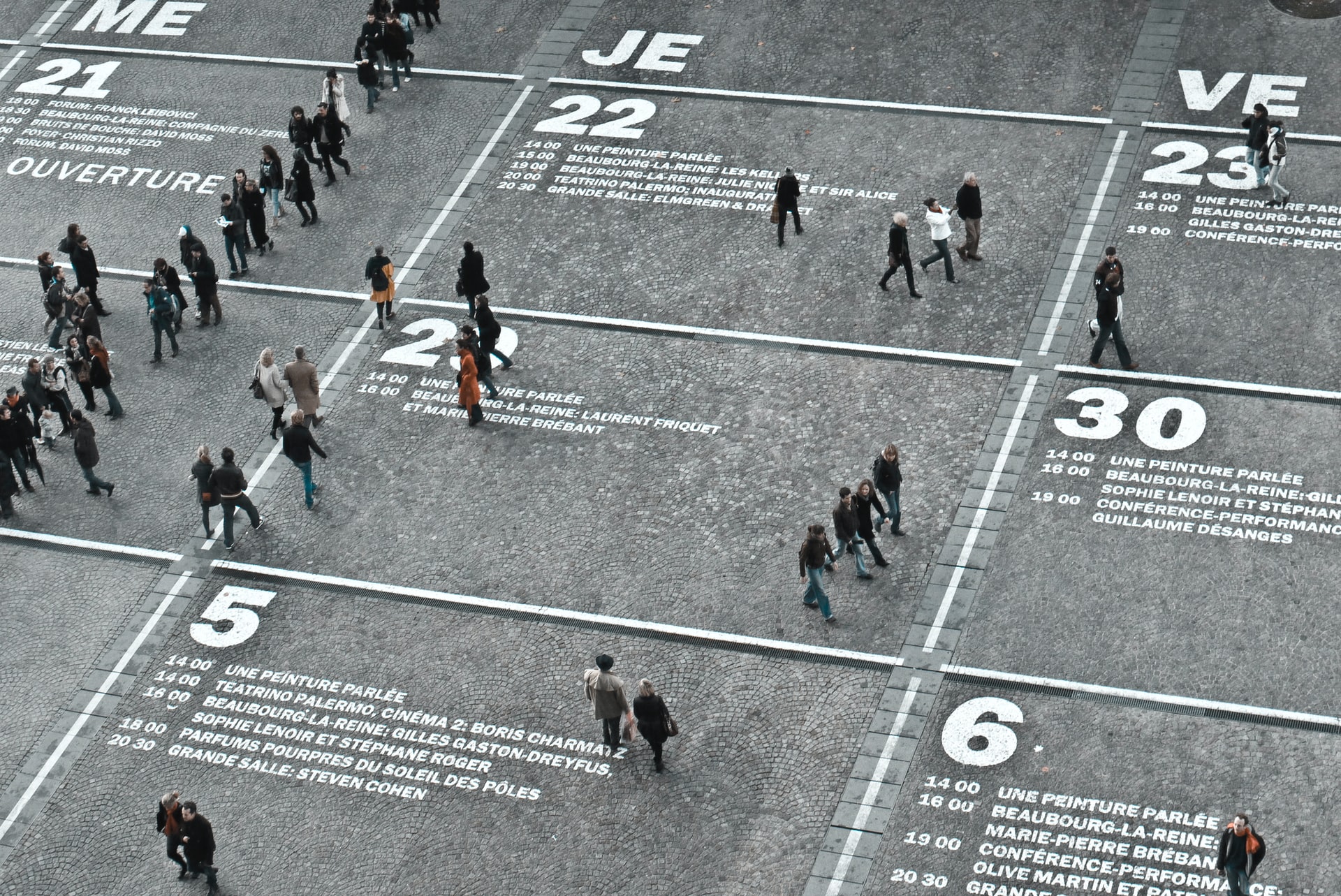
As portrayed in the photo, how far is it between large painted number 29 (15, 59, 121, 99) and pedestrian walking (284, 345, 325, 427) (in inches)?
480

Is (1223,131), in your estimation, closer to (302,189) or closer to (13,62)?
(302,189)

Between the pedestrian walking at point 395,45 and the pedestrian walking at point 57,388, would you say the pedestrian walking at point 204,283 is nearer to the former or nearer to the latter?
the pedestrian walking at point 57,388

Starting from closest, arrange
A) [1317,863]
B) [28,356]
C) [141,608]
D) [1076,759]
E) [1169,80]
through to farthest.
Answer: [1317,863], [1076,759], [141,608], [28,356], [1169,80]

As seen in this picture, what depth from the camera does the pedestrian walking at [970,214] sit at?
1273 inches

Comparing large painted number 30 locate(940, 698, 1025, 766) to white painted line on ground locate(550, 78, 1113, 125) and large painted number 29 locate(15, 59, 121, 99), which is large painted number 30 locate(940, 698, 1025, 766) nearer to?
white painted line on ground locate(550, 78, 1113, 125)

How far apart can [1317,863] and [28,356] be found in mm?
21394

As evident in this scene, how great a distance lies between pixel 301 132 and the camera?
36.4 m

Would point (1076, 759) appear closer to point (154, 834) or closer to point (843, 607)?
point (843, 607)

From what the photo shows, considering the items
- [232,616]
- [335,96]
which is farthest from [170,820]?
[335,96]

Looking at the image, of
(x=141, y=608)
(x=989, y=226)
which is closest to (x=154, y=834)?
(x=141, y=608)

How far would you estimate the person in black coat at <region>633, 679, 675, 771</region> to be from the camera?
79.9ft

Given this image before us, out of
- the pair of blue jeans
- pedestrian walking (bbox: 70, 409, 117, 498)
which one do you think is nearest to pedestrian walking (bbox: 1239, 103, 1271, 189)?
the pair of blue jeans

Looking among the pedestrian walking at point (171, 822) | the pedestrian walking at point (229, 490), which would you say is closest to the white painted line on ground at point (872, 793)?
the pedestrian walking at point (171, 822)

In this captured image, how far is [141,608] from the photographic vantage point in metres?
28.5
